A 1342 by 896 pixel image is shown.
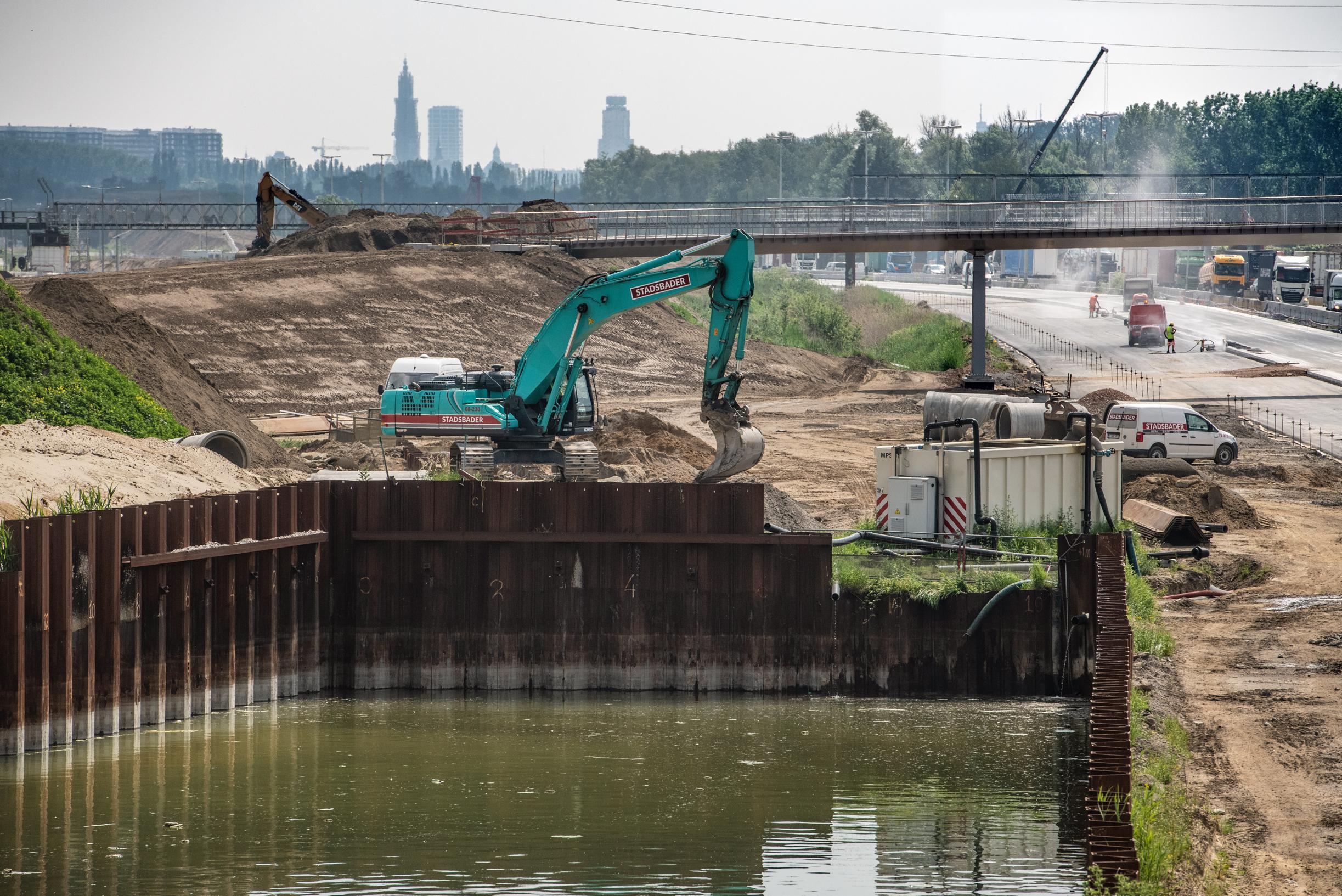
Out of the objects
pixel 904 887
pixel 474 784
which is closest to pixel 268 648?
pixel 474 784

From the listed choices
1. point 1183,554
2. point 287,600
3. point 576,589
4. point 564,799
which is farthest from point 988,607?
point 287,600

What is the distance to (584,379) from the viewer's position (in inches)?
1375

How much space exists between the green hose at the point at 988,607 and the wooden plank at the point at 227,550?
971 centimetres

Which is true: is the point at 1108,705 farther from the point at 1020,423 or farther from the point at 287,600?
the point at 1020,423

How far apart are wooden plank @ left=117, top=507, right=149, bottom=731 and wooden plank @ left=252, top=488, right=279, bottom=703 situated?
2.00 metres

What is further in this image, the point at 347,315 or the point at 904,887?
the point at 347,315

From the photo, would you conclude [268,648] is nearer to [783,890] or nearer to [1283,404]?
[783,890]

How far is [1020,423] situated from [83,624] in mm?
19165

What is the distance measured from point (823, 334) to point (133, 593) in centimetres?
6898

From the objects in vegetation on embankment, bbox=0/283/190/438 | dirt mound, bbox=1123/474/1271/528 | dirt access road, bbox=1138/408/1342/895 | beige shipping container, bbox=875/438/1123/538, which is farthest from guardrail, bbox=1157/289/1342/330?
vegetation on embankment, bbox=0/283/190/438

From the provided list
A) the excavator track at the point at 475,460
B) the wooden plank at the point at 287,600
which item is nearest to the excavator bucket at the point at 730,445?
the excavator track at the point at 475,460

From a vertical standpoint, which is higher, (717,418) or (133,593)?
(717,418)

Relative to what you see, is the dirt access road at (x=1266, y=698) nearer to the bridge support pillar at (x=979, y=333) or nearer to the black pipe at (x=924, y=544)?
the black pipe at (x=924, y=544)

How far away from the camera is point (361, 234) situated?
7688cm
